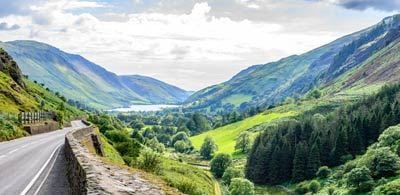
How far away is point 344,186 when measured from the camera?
472ft

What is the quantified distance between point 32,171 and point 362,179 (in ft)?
371

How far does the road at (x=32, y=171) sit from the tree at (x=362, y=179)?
101 m

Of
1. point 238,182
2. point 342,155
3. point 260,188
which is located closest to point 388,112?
point 342,155

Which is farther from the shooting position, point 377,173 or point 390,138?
point 390,138

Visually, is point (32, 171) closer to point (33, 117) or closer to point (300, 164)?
point (33, 117)

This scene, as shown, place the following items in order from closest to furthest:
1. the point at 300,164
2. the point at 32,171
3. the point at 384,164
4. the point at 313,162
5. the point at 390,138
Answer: the point at 32,171, the point at 384,164, the point at 390,138, the point at 313,162, the point at 300,164

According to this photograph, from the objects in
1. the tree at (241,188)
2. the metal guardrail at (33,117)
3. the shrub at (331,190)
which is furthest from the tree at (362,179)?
the metal guardrail at (33,117)

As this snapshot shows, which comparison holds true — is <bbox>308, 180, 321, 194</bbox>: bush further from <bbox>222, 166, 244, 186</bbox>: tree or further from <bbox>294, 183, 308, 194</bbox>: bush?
<bbox>222, 166, 244, 186</bbox>: tree

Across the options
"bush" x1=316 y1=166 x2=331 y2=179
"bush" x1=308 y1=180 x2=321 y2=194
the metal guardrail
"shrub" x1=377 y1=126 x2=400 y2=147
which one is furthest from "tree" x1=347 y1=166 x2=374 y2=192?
the metal guardrail

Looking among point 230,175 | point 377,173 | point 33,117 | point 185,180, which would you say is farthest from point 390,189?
point 33,117

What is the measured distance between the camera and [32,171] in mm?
33625

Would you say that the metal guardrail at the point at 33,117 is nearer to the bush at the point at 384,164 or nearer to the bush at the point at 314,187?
the bush at the point at 314,187

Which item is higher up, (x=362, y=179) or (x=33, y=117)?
(x=33, y=117)

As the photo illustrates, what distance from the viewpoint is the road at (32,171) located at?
26.6m
